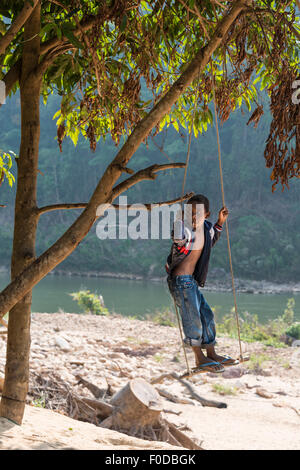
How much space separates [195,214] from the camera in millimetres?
2762

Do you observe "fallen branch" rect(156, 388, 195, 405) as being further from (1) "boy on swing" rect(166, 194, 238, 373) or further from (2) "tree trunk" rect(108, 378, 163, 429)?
(1) "boy on swing" rect(166, 194, 238, 373)

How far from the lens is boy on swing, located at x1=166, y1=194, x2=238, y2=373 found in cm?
275

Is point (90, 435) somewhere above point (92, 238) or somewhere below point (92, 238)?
below

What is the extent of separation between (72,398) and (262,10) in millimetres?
3199

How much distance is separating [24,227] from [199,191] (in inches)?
1283

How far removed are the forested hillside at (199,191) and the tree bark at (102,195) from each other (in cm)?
2596

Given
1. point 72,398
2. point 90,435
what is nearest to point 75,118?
point 90,435

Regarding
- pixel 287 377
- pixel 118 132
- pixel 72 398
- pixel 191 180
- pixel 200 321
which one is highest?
pixel 191 180

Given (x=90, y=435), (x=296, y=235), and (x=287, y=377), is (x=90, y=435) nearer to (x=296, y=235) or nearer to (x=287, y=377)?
(x=287, y=377)

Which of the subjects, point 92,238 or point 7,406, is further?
point 92,238

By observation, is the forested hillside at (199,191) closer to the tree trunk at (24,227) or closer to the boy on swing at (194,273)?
the boy on swing at (194,273)

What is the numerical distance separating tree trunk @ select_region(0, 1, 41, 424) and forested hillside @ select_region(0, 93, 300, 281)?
2568 cm

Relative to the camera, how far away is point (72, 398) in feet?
13.8

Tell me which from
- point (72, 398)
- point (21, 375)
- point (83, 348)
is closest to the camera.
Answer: point (21, 375)
